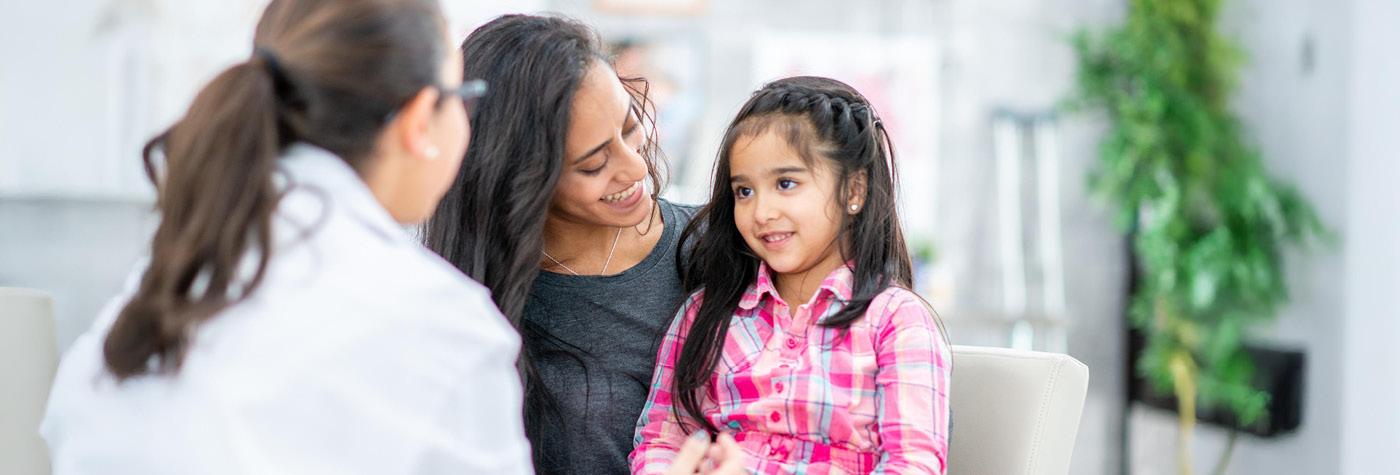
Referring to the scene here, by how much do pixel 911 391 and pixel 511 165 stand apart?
1.92 feet

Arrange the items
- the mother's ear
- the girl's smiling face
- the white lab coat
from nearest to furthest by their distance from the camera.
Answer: the white lab coat
the mother's ear
the girl's smiling face

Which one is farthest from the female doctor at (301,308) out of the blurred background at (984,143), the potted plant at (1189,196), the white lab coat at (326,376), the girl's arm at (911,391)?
the potted plant at (1189,196)

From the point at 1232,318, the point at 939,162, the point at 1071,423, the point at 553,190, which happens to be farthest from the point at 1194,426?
the point at 553,190

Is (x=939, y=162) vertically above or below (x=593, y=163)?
below

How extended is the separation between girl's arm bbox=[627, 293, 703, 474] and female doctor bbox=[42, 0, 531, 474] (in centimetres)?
55

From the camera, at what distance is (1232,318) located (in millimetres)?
A: 3709

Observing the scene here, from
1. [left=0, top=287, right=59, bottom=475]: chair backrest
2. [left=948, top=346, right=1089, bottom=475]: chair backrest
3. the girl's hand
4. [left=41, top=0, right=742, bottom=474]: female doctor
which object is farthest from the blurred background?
[left=41, top=0, right=742, bottom=474]: female doctor

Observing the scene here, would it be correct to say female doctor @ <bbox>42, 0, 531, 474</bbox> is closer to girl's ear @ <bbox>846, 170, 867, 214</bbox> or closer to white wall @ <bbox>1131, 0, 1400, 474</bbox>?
girl's ear @ <bbox>846, 170, 867, 214</bbox>

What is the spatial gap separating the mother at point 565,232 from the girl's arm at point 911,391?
1.31 ft

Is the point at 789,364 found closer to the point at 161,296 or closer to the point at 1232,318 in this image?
the point at 161,296

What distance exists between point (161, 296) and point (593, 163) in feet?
2.50

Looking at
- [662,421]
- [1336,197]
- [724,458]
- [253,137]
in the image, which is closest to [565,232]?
[662,421]

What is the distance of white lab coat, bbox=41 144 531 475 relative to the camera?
0.88 metres

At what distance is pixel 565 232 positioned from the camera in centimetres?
180
